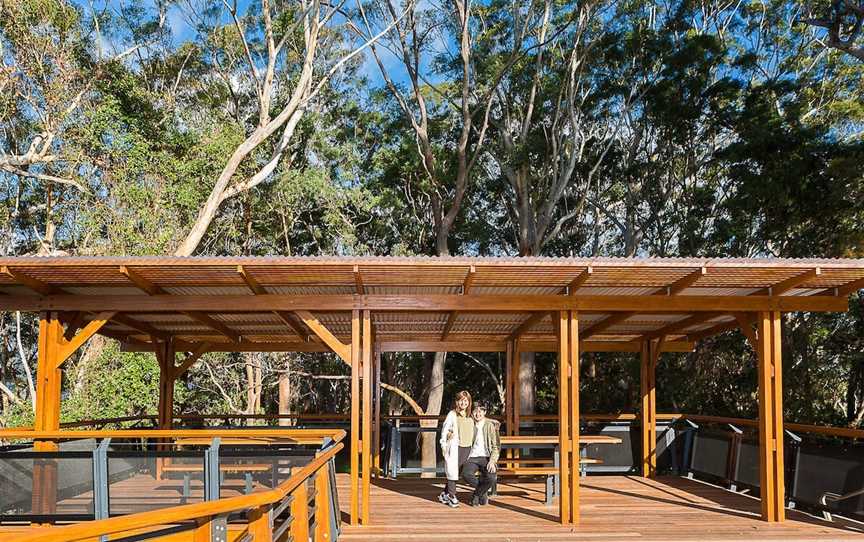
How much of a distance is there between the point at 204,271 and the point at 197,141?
14.7m

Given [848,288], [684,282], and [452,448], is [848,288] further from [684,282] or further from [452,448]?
[452,448]

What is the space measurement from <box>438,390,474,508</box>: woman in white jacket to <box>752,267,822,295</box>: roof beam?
3.66 metres

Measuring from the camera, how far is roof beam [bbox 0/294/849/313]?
8812 millimetres

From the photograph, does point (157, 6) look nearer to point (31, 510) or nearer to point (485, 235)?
point (485, 235)

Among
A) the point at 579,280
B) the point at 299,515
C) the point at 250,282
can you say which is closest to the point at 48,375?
the point at 250,282

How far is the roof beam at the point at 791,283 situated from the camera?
8102mm

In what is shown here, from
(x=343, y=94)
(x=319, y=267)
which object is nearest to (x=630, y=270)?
(x=319, y=267)

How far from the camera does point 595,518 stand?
888 centimetres

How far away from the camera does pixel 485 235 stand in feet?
86.9

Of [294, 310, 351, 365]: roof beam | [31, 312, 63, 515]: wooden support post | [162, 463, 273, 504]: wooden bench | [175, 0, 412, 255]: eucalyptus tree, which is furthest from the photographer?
[175, 0, 412, 255]: eucalyptus tree

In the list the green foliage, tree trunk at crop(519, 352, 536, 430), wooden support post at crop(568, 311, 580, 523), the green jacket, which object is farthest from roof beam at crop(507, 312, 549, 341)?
the green foliage

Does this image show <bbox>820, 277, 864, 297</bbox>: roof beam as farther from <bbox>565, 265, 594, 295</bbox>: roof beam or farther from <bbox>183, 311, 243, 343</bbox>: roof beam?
<bbox>183, 311, 243, 343</bbox>: roof beam

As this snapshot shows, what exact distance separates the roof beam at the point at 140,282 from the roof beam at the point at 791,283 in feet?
22.6

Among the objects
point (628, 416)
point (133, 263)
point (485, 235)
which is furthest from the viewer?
point (485, 235)
